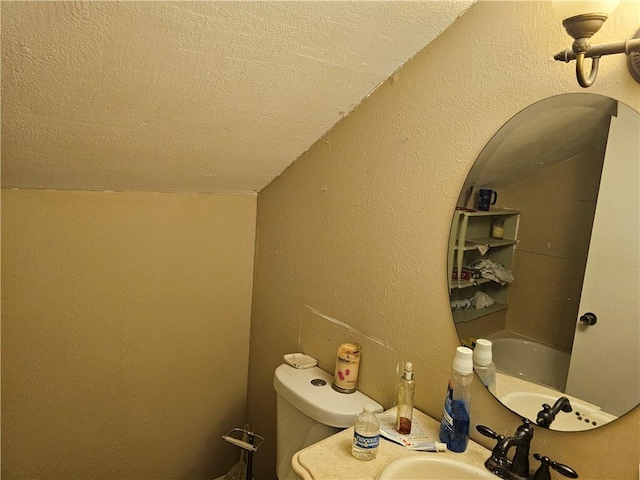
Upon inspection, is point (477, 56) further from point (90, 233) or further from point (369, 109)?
point (90, 233)

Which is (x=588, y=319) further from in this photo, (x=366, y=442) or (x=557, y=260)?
(x=366, y=442)

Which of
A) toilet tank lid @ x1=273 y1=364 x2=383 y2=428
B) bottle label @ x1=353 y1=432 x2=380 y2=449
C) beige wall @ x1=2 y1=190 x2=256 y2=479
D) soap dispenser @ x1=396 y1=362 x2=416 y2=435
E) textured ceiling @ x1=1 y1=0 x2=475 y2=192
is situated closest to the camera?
textured ceiling @ x1=1 y1=0 x2=475 y2=192

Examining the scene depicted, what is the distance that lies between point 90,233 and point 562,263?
4.18 feet

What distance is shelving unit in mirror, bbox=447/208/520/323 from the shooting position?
108cm

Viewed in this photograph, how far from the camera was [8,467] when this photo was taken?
55.7 inches

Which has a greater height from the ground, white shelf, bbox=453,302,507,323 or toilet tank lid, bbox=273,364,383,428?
white shelf, bbox=453,302,507,323

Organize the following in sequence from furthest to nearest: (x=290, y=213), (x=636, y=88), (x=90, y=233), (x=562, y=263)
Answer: (x=290, y=213) < (x=90, y=233) < (x=562, y=263) < (x=636, y=88)

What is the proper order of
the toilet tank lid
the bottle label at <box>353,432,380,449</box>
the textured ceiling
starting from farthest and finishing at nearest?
the toilet tank lid → the bottle label at <box>353,432,380,449</box> → the textured ceiling

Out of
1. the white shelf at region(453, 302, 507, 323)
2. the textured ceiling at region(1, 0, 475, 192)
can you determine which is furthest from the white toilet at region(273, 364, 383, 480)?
the textured ceiling at region(1, 0, 475, 192)

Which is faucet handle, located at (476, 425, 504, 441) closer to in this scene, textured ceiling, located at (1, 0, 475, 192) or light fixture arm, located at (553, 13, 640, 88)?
light fixture arm, located at (553, 13, 640, 88)

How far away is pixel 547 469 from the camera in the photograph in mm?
947

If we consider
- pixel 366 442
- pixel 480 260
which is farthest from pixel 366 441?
pixel 480 260

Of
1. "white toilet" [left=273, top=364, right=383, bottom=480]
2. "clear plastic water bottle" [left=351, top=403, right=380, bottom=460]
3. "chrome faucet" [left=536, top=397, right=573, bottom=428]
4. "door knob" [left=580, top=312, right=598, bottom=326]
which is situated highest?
"door knob" [left=580, top=312, right=598, bottom=326]

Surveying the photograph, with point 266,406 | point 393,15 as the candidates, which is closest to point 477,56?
point 393,15
